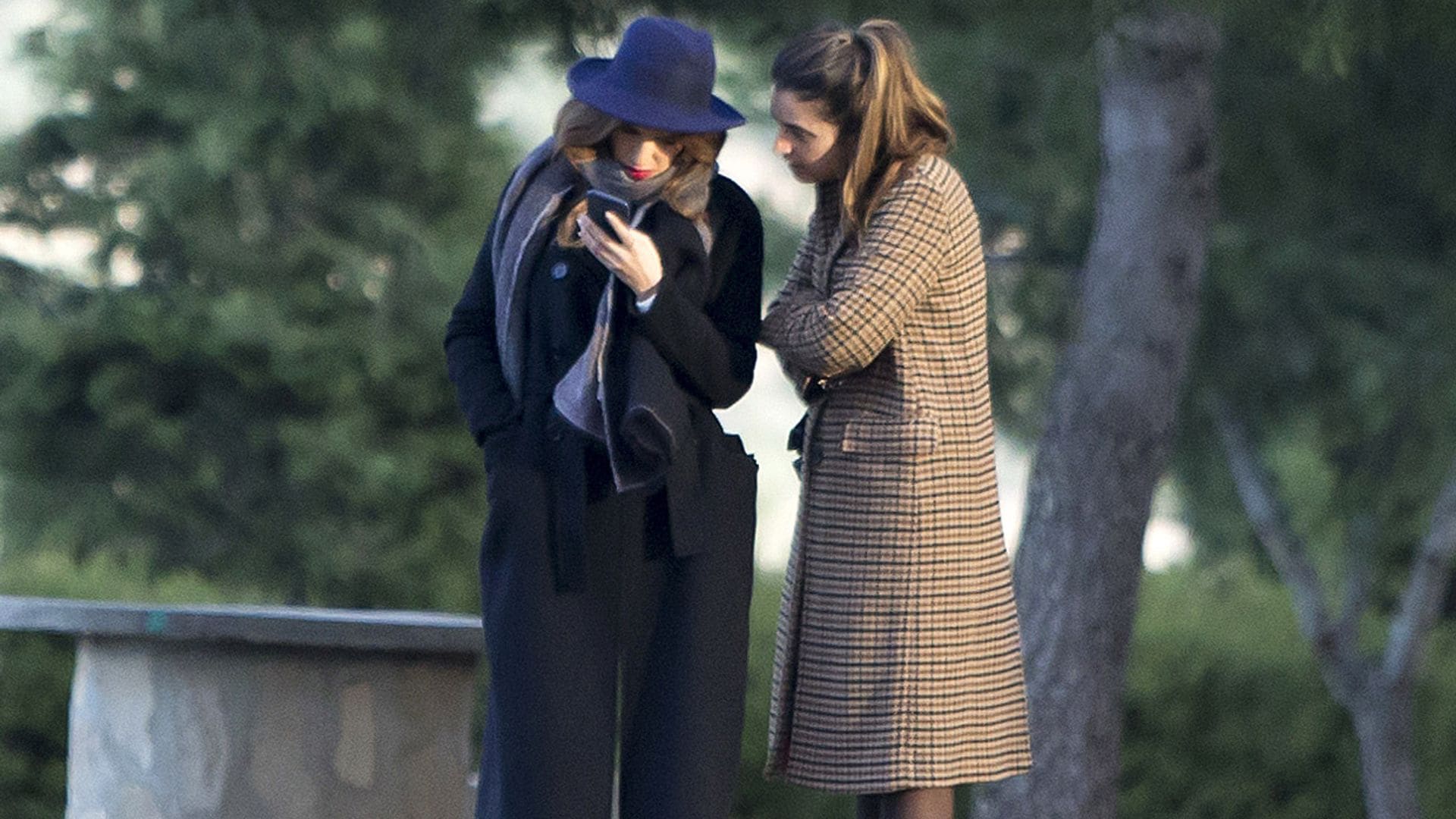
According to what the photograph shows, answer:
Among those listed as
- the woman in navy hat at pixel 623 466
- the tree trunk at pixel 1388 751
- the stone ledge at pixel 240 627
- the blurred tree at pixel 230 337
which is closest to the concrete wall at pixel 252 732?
the stone ledge at pixel 240 627

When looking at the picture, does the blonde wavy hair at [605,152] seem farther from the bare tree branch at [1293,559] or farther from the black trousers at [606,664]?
the bare tree branch at [1293,559]

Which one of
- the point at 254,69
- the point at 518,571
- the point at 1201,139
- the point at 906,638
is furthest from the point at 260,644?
the point at 254,69

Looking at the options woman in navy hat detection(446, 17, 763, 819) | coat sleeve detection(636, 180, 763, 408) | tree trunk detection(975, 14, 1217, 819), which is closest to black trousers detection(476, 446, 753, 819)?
woman in navy hat detection(446, 17, 763, 819)

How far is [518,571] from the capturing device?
3.47 metres

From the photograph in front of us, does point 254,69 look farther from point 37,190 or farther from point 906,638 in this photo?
point 906,638

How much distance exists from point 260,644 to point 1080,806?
214 cm

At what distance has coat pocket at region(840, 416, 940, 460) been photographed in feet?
11.9

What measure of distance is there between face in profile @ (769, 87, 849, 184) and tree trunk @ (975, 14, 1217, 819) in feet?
6.56

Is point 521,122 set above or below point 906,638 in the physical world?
above

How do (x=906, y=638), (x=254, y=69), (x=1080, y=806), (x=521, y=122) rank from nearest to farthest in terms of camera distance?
(x=906, y=638), (x=1080, y=806), (x=254, y=69), (x=521, y=122)

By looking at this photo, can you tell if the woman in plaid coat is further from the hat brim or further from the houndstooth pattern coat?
the hat brim

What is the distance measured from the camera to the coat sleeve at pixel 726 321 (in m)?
3.43

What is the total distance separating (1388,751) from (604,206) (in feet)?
16.1

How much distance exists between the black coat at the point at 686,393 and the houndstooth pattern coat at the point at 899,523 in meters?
0.14
